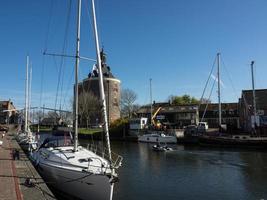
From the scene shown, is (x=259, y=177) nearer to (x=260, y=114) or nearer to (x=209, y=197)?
(x=209, y=197)

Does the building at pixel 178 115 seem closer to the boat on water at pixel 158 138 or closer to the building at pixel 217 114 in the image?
the building at pixel 217 114

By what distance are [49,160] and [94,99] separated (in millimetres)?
93829

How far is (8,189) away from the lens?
1598cm

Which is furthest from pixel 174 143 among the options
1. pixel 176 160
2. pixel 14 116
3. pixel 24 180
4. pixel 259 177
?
pixel 14 116

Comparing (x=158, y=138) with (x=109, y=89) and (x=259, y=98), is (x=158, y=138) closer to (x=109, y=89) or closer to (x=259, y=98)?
(x=259, y=98)

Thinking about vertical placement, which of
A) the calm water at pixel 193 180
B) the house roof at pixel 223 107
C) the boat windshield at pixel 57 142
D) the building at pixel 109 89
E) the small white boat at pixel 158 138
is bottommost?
the calm water at pixel 193 180

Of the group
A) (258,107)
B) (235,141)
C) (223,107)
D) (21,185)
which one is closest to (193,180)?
(21,185)

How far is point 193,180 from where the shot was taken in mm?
27891

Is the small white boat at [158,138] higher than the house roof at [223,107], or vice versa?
the house roof at [223,107]

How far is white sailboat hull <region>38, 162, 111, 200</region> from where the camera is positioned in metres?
16.6

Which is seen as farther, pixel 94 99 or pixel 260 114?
pixel 94 99

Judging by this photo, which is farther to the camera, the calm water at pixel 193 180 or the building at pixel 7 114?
the building at pixel 7 114

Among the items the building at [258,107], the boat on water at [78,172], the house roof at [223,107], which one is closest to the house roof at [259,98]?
the building at [258,107]

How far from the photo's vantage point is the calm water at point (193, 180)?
2269cm
